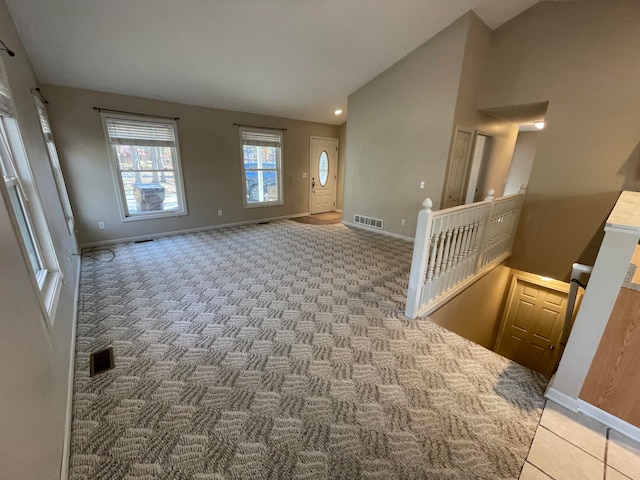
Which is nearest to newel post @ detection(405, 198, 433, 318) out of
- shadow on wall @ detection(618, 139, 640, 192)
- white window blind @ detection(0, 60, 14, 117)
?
white window blind @ detection(0, 60, 14, 117)

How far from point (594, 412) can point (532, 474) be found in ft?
2.19

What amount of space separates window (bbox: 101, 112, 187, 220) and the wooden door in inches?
190

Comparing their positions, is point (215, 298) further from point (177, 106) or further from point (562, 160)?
point (562, 160)

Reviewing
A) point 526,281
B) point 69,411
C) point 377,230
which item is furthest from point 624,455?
point 377,230

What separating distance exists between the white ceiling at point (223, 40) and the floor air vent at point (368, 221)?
2.68 m

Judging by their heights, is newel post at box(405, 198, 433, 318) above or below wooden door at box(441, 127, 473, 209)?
below

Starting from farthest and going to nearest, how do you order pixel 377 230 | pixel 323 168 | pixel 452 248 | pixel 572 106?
pixel 323 168 → pixel 377 230 → pixel 572 106 → pixel 452 248

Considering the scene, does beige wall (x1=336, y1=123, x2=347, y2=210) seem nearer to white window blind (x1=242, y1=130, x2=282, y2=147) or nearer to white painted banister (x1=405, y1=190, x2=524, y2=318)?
white window blind (x1=242, y1=130, x2=282, y2=147)

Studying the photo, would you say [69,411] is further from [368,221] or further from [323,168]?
[323,168]

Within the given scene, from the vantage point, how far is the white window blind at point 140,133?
164 inches

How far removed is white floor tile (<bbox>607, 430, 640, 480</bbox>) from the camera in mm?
1331

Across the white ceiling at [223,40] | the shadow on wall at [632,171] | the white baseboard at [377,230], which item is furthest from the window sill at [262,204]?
the shadow on wall at [632,171]

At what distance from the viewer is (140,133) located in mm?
4406

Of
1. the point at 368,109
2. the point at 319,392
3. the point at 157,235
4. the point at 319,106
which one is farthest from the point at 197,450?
the point at 319,106
